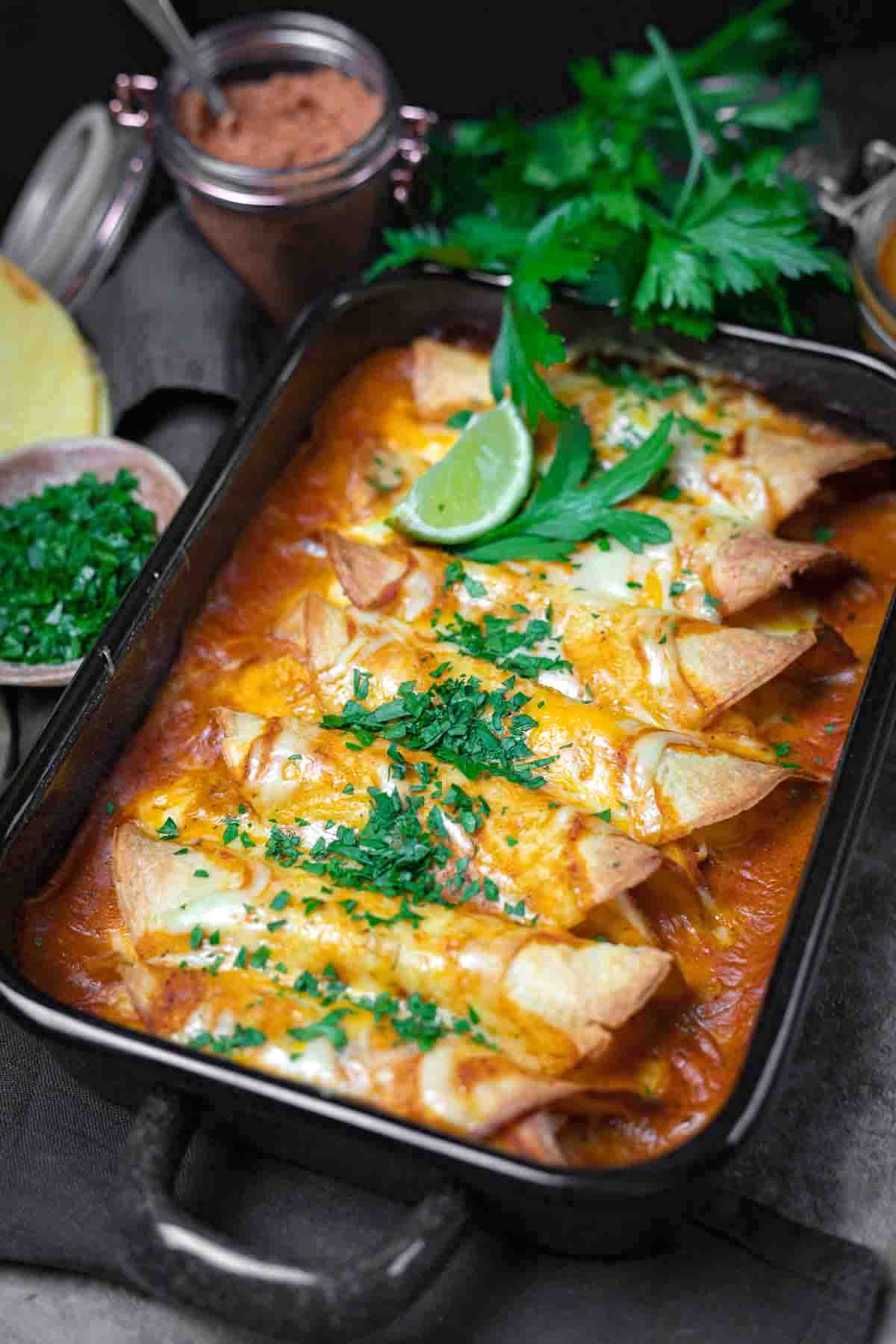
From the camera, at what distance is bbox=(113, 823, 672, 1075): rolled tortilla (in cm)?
204

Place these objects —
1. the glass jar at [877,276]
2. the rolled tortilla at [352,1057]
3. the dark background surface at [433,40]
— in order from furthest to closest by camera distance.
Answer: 1. the dark background surface at [433,40]
2. the glass jar at [877,276]
3. the rolled tortilla at [352,1057]

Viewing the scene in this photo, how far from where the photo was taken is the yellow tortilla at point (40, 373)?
3.42 meters

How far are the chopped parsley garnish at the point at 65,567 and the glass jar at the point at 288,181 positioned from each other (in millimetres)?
814

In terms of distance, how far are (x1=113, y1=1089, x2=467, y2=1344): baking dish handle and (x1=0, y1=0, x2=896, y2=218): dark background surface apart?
3.46m

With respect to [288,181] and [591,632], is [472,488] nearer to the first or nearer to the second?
[591,632]

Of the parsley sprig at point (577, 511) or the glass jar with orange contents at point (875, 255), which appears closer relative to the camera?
the parsley sprig at point (577, 511)

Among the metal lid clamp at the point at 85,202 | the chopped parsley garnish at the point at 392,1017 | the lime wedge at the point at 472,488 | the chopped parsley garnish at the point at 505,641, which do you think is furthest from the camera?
the metal lid clamp at the point at 85,202

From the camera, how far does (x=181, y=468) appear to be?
333 cm

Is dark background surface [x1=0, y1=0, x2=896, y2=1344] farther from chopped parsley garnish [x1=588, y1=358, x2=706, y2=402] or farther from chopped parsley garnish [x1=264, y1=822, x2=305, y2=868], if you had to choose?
chopped parsley garnish [x1=588, y1=358, x2=706, y2=402]

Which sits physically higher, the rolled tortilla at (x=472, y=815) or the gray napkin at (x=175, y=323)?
the gray napkin at (x=175, y=323)

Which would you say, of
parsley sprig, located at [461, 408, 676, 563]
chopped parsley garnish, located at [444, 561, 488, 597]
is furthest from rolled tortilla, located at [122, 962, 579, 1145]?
parsley sprig, located at [461, 408, 676, 563]

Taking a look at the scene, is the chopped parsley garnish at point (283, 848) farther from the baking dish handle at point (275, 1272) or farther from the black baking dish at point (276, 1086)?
the baking dish handle at point (275, 1272)

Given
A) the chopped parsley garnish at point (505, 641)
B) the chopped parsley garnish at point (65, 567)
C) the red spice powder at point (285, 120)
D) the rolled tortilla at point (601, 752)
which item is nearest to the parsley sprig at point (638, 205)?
the red spice powder at point (285, 120)

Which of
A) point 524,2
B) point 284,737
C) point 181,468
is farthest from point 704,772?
point 524,2
